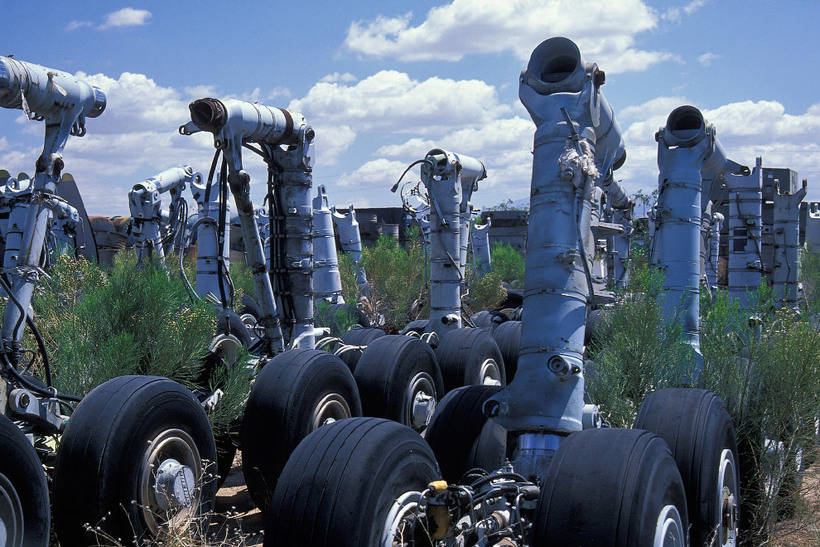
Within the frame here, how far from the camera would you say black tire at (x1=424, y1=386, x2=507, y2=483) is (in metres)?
4.95

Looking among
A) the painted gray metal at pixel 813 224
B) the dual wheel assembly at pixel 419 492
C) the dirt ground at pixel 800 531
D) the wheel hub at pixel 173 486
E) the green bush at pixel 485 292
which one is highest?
the painted gray metal at pixel 813 224

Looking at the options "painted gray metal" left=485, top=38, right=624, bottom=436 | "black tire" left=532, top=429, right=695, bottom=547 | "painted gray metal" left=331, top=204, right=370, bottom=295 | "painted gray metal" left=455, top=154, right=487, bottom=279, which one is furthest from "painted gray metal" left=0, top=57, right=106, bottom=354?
"painted gray metal" left=331, top=204, right=370, bottom=295

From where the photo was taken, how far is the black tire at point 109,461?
4.26m

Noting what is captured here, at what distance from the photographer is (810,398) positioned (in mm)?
5875

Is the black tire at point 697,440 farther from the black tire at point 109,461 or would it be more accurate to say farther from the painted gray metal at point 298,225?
the painted gray metal at point 298,225

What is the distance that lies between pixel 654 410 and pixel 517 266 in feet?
63.6

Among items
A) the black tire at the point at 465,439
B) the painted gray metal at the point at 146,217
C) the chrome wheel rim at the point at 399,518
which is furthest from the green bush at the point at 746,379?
the painted gray metal at the point at 146,217

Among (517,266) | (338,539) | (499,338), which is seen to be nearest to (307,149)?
(499,338)

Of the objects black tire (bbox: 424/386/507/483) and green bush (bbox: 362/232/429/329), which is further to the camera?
green bush (bbox: 362/232/429/329)

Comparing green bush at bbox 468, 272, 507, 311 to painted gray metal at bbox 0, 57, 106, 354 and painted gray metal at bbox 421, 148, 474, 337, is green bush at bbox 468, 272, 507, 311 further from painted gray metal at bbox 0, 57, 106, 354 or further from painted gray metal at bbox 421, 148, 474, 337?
painted gray metal at bbox 0, 57, 106, 354

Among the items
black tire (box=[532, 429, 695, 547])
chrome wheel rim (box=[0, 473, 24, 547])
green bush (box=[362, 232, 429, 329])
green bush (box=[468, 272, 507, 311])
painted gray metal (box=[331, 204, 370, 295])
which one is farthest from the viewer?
painted gray metal (box=[331, 204, 370, 295])

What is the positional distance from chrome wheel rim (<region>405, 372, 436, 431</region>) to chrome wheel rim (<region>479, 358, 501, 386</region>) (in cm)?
123

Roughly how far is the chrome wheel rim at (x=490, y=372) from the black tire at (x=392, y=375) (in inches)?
49.8

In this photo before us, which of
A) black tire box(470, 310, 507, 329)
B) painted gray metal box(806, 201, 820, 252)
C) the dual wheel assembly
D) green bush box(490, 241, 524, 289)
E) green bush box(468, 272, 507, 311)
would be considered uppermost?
painted gray metal box(806, 201, 820, 252)
